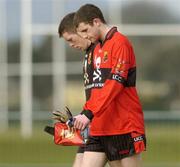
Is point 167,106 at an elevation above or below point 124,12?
below

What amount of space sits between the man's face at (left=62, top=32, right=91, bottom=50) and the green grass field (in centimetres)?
708

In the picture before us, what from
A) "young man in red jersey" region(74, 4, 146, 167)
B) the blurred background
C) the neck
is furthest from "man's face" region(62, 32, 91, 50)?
the blurred background

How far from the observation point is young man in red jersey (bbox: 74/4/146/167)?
6676 mm

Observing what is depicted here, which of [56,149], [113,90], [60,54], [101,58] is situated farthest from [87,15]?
[60,54]

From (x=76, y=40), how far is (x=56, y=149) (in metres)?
10.3

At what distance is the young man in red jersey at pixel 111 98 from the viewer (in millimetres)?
6676

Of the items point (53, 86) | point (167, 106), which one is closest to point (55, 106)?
point (53, 86)

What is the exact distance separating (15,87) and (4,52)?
3.12ft

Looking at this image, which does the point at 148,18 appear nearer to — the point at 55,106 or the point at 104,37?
the point at 55,106

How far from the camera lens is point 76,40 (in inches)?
306

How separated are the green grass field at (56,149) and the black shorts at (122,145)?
24.9ft

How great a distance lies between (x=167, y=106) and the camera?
77.9 feet

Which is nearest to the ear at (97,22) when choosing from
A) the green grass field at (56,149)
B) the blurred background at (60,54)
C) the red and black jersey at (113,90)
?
the red and black jersey at (113,90)

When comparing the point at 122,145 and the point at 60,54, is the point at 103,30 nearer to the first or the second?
the point at 122,145
